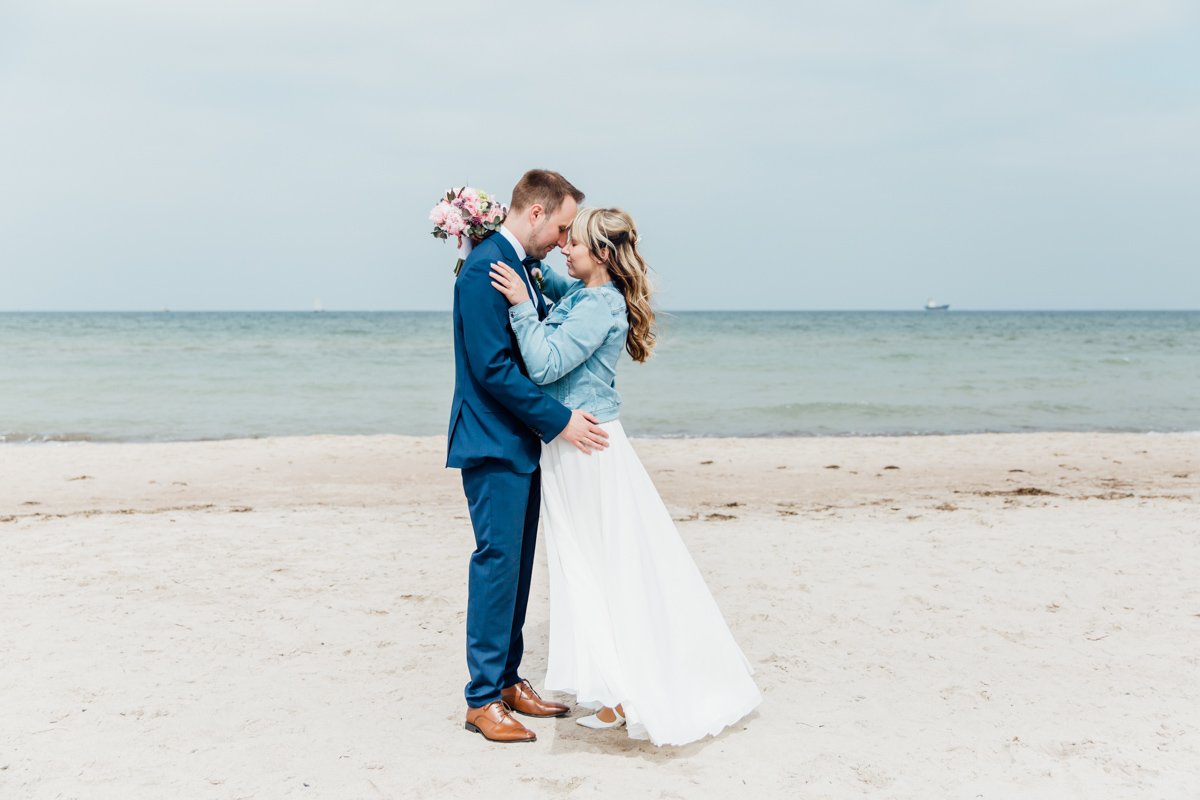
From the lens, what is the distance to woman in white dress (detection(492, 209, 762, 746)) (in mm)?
2971

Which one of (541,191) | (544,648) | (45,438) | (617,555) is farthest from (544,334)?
(45,438)

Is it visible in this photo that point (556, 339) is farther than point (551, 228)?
No

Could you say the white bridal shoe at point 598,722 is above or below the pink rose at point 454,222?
below

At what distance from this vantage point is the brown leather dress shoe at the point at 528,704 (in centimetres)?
342

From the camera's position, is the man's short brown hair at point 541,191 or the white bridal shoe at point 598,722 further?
the white bridal shoe at point 598,722

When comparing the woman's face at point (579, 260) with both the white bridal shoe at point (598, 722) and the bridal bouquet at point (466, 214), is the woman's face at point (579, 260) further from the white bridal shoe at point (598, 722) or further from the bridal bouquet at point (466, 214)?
the white bridal shoe at point (598, 722)

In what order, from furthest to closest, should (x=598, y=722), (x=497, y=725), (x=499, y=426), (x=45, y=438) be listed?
(x=45, y=438), (x=598, y=722), (x=497, y=725), (x=499, y=426)

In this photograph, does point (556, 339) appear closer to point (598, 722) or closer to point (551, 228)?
point (551, 228)

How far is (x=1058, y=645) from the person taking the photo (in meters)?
4.06

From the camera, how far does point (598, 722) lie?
333 cm

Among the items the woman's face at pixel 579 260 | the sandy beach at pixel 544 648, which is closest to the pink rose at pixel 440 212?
the woman's face at pixel 579 260

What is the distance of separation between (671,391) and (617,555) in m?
16.4

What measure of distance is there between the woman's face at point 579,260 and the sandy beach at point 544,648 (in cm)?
179

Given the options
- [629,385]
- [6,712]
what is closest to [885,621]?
[6,712]
